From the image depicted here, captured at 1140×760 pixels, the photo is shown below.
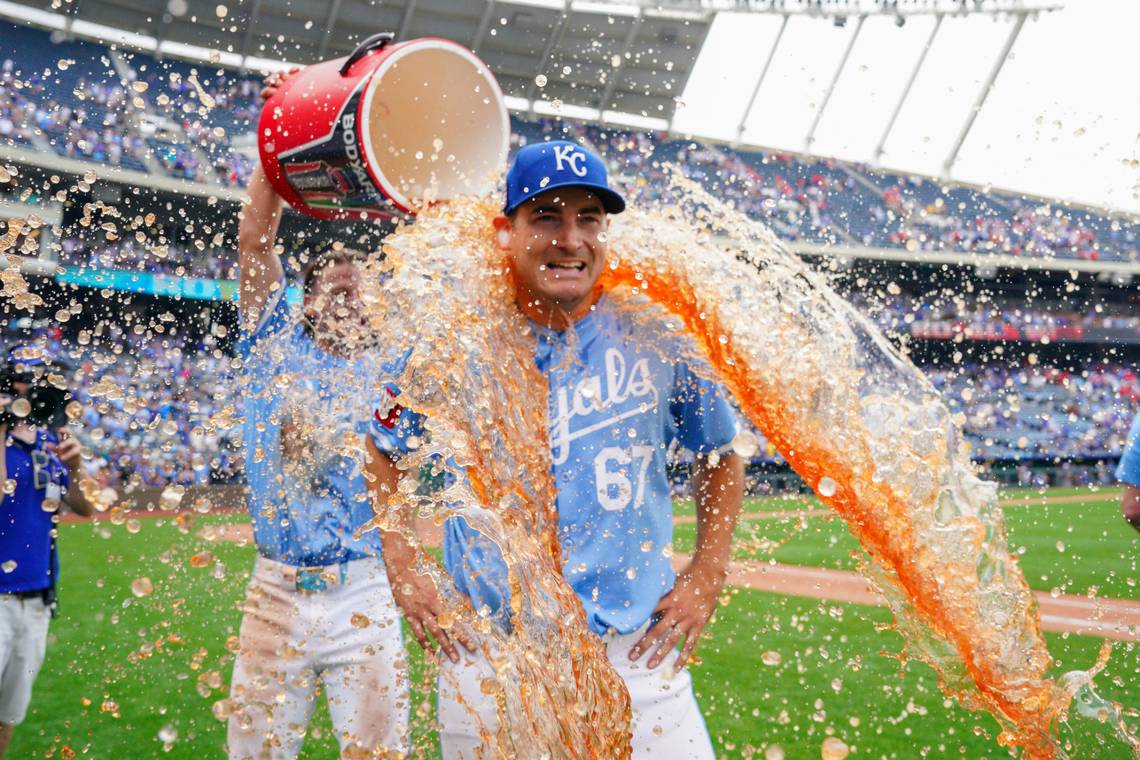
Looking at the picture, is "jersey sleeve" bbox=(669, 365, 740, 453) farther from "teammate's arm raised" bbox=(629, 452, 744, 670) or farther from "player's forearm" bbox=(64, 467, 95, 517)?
"player's forearm" bbox=(64, 467, 95, 517)

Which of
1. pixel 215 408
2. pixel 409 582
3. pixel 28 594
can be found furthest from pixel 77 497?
pixel 215 408

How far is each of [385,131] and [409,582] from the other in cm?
147

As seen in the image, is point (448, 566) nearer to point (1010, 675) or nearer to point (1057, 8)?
point (1010, 675)

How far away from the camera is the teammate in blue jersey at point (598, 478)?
2.02m

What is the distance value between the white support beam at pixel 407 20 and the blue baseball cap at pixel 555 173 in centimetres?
2063

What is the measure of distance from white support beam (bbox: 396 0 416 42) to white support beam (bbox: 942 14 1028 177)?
1553 centimetres

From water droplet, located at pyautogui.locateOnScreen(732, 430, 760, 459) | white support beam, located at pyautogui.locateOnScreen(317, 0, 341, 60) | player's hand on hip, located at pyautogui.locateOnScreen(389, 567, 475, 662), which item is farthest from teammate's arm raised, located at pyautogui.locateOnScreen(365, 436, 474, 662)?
white support beam, located at pyautogui.locateOnScreen(317, 0, 341, 60)

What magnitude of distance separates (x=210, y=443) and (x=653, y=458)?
47.9 ft

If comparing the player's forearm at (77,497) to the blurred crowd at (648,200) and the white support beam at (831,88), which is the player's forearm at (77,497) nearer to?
the blurred crowd at (648,200)

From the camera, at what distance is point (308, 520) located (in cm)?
283

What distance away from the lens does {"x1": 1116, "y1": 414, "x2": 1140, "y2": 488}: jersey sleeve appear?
9.64 feet

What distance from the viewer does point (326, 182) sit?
267 centimetres

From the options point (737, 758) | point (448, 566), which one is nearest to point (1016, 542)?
point (737, 758)

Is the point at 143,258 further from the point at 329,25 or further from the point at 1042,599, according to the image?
the point at 1042,599
